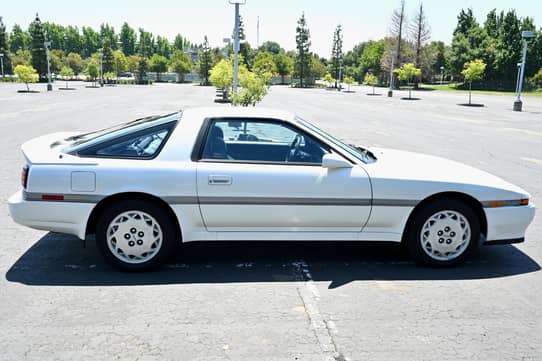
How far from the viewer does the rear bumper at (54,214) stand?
432cm

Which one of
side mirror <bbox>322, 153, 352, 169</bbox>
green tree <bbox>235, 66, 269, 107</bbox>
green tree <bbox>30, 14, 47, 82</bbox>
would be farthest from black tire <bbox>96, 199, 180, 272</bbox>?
green tree <bbox>30, 14, 47, 82</bbox>

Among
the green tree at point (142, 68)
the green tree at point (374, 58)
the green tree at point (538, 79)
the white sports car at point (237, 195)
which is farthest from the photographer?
the green tree at point (374, 58)

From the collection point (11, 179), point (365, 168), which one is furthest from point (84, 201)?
point (11, 179)

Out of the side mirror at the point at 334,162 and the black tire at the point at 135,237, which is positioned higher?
the side mirror at the point at 334,162

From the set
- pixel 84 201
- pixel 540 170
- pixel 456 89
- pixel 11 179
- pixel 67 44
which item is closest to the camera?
pixel 84 201

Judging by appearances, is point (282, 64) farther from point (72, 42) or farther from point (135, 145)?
point (135, 145)

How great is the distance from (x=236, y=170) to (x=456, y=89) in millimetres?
81934

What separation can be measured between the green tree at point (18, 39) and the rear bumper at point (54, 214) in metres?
147

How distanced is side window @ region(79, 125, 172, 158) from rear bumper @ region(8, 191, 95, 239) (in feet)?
1.68

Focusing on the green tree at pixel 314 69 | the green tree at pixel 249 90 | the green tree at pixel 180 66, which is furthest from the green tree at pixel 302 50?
the green tree at pixel 249 90

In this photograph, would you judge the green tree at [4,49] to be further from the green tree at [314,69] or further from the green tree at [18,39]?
the green tree at [314,69]

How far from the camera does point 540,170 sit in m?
10.8

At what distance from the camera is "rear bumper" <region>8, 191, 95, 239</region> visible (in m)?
4.32

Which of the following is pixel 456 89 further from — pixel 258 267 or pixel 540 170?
pixel 258 267
